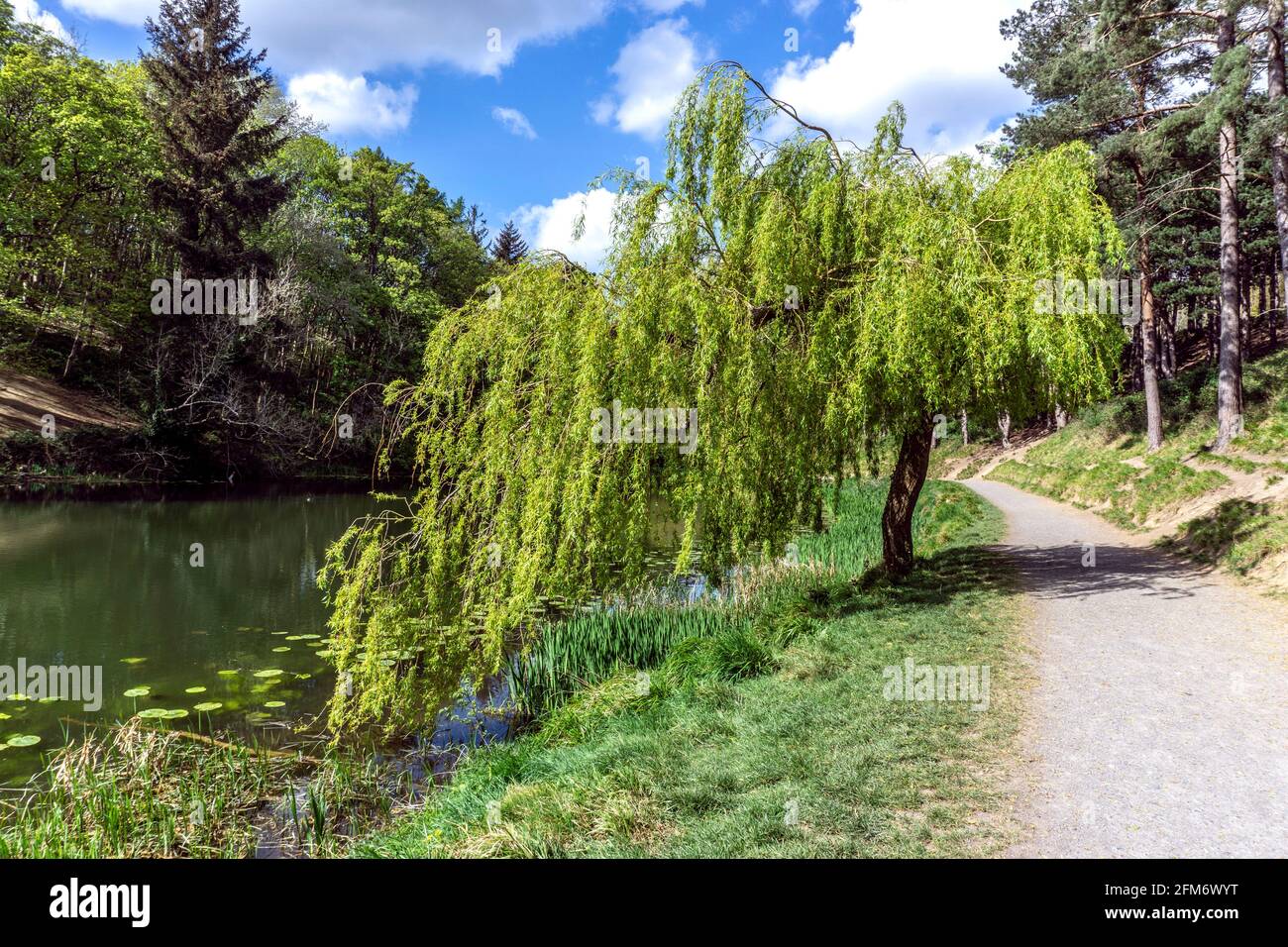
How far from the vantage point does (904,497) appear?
1051cm

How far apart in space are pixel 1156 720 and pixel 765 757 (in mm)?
3119

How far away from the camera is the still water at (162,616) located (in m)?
7.74

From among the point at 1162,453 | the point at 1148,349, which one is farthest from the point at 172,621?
the point at 1148,349

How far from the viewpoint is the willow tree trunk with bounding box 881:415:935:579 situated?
1019 centimetres

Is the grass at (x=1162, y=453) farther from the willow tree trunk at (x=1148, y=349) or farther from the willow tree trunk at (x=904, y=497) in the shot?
the willow tree trunk at (x=904, y=497)

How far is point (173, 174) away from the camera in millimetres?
28875

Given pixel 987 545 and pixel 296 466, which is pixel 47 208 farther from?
pixel 987 545

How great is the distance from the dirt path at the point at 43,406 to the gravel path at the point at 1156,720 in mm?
32536

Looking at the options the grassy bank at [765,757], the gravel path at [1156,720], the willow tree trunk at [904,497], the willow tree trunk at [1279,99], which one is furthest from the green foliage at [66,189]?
the willow tree trunk at [1279,99]

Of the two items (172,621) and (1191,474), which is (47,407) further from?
(1191,474)

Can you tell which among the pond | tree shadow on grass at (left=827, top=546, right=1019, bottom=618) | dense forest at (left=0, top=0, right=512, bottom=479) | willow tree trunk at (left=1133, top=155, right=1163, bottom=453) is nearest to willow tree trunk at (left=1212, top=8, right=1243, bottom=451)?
willow tree trunk at (left=1133, top=155, right=1163, bottom=453)

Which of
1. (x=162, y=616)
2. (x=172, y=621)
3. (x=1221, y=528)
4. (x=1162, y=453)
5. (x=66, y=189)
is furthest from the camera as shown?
(x=66, y=189)
